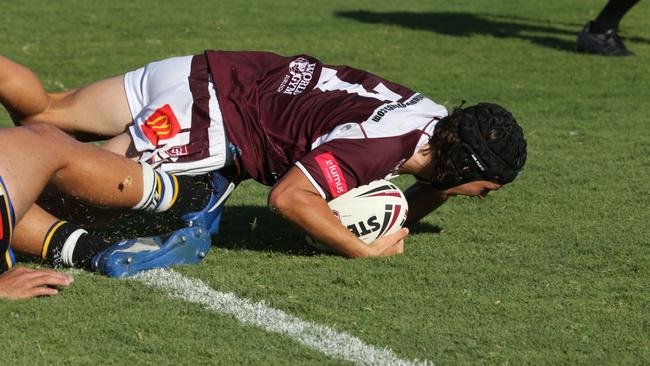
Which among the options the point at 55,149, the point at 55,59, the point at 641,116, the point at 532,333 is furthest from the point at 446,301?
the point at 55,59

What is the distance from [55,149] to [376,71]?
6.21 meters

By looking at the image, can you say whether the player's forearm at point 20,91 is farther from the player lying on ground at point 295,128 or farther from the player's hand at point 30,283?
the player's hand at point 30,283

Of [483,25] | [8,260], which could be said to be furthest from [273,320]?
[483,25]

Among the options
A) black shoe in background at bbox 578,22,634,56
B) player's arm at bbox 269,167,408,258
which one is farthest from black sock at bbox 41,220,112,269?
black shoe in background at bbox 578,22,634,56

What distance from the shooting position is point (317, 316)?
464 centimetres

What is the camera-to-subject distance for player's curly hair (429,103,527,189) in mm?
5188

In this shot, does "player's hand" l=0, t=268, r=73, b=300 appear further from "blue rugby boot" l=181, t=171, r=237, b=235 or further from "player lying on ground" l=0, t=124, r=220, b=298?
"blue rugby boot" l=181, t=171, r=237, b=235

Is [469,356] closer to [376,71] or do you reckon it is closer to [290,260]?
[290,260]

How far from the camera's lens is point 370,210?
18.1 ft

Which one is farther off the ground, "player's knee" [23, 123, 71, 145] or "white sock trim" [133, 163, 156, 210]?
"player's knee" [23, 123, 71, 145]

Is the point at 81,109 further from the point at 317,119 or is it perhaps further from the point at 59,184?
the point at 317,119

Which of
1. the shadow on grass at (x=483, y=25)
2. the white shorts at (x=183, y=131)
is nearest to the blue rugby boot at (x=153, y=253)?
the white shorts at (x=183, y=131)

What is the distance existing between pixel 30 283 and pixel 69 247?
48 cm

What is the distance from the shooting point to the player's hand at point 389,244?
5.47 metres
